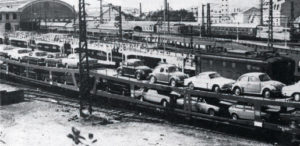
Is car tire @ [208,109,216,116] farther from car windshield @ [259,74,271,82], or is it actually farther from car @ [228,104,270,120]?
car windshield @ [259,74,271,82]

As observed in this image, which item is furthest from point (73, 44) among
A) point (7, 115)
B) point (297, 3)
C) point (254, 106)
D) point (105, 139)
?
point (297, 3)

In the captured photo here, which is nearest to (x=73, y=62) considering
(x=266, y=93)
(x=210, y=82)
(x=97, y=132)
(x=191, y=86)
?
(x=97, y=132)

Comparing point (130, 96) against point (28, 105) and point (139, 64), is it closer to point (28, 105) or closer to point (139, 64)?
point (139, 64)

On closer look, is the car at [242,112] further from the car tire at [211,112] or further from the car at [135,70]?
the car at [135,70]

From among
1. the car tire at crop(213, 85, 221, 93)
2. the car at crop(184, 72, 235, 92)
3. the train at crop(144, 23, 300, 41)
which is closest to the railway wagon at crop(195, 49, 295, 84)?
the car at crop(184, 72, 235, 92)

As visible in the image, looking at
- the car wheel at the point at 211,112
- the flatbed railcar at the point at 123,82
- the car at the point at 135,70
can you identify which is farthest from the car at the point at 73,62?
the car wheel at the point at 211,112

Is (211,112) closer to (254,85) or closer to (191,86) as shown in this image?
(191,86)
